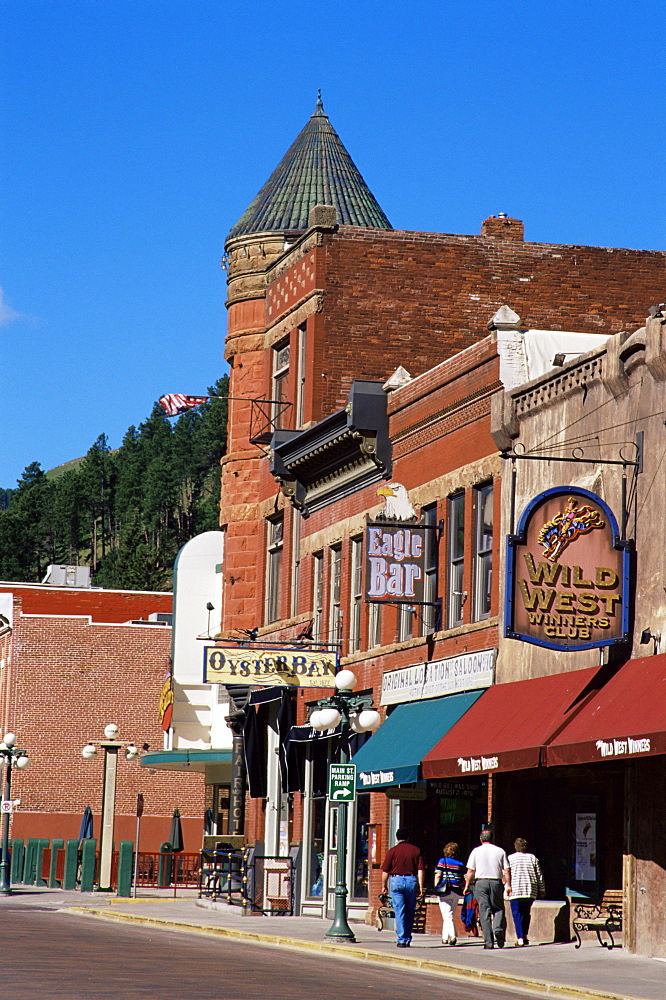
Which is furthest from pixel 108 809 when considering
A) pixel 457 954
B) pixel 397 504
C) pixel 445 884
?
pixel 457 954

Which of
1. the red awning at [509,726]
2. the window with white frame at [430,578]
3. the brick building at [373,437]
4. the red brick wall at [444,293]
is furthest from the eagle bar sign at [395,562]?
the red brick wall at [444,293]

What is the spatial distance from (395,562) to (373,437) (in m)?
3.88

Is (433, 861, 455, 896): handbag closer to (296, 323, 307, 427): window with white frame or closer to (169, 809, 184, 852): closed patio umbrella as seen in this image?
(296, 323, 307, 427): window with white frame

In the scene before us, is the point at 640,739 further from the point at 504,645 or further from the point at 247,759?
the point at 247,759

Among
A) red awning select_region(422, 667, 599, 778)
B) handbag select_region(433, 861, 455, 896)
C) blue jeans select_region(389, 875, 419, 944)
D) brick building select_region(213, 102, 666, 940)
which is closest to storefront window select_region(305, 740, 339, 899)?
brick building select_region(213, 102, 666, 940)

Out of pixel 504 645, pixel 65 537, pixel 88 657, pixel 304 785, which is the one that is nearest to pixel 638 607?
pixel 504 645

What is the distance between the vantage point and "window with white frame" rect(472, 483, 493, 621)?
91.6ft

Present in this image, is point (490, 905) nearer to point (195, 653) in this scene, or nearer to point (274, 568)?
point (274, 568)

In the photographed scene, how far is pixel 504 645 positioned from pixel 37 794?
40.6 metres

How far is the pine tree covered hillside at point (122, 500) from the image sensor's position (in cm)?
14800

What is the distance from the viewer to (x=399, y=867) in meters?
24.7

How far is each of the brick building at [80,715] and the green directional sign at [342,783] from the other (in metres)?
38.2

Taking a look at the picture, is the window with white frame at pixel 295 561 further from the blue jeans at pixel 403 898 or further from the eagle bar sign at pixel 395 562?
the blue jeans at pixel 403 898

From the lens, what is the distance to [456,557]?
96.0ft
